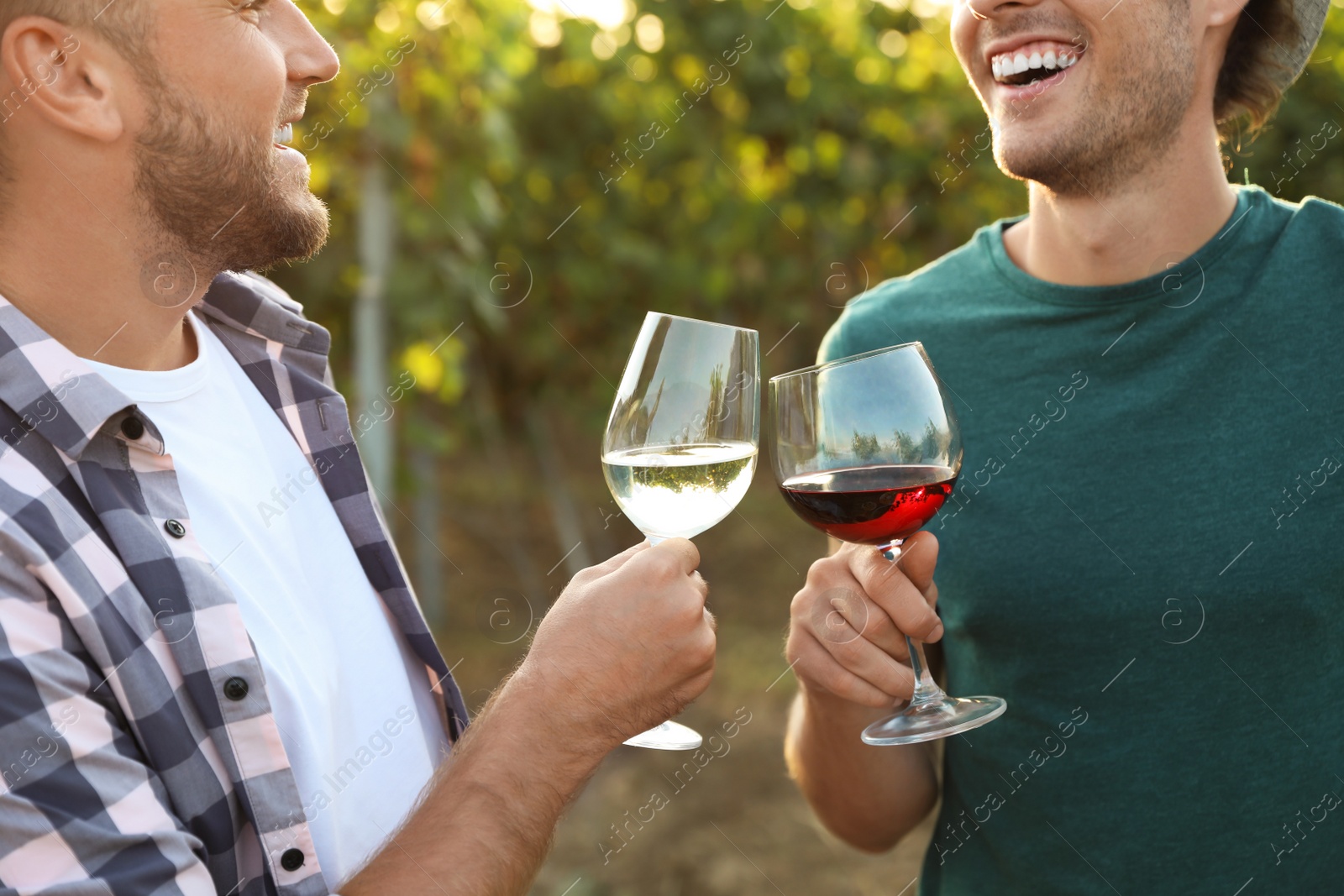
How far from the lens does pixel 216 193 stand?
5.57 ft

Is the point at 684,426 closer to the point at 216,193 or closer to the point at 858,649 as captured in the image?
the point at 858,649

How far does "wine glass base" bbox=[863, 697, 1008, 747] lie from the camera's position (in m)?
1.48

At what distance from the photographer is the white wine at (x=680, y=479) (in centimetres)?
152

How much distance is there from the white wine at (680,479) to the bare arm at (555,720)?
8 centimetres

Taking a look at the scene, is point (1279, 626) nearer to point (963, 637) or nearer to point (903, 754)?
point (963, 637)

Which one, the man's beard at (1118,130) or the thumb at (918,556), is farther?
the man's beard at (1118,130)

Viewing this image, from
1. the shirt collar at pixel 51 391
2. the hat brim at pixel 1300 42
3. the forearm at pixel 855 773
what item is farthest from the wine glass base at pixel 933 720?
the hat brim at pixel 1300 42

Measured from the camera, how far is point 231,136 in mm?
1690

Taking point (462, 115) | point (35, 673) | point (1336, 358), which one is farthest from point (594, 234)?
point (35, 673)

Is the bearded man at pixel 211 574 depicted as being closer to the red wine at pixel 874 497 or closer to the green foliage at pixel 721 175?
the red wine at pixel 874 497

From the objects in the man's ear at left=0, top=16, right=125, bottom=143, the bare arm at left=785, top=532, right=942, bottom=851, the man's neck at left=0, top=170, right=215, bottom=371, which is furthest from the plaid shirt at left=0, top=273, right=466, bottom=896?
the bare arm at left=785, top=532, right=942, bottom=851

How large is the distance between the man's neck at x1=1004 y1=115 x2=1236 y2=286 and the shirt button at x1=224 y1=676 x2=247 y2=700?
4.93 feet

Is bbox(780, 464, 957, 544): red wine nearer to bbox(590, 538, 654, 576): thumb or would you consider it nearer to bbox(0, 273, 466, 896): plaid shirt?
bbox(590, 538, 654, 576): thumb

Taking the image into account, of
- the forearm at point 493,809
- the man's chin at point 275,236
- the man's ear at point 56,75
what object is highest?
the man's ear at point 56,75
